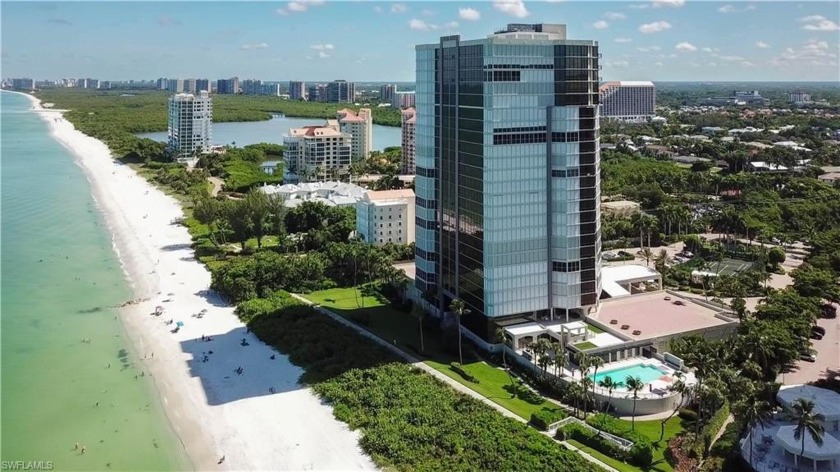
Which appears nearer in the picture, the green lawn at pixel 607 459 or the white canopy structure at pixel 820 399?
the green lawn at pixel 607 459

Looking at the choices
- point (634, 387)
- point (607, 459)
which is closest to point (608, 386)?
point (634, 387)

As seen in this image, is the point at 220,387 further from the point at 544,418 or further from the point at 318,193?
the point at 318,193

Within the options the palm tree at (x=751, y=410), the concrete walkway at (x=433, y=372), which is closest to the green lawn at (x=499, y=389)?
the concrete walkway at (x=433, y=372)

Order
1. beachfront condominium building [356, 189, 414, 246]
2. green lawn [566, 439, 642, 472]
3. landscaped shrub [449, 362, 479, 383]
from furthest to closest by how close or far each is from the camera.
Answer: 1. beachfront condominium building [356, 189, 414, 246]
2. landscaped shrub [449, 362, 479, 383]
3. green lawn [566, 439, 642, 472]

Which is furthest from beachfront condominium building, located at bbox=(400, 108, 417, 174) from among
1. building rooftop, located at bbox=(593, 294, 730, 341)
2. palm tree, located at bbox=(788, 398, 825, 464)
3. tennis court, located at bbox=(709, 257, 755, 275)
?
palm tree, located at bbox=(788, 398, 825, 464)

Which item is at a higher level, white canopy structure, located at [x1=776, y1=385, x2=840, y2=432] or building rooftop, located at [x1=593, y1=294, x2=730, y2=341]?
building rooftop, located at [x1=593, y1=294, x2=730, y2=341]

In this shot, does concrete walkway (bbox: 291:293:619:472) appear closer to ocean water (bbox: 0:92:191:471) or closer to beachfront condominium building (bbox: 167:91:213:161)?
ocean water (bbox: 0:92:191:471)

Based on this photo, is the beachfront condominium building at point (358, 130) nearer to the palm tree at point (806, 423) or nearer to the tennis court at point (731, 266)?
the tennis court at point (731, 266)
